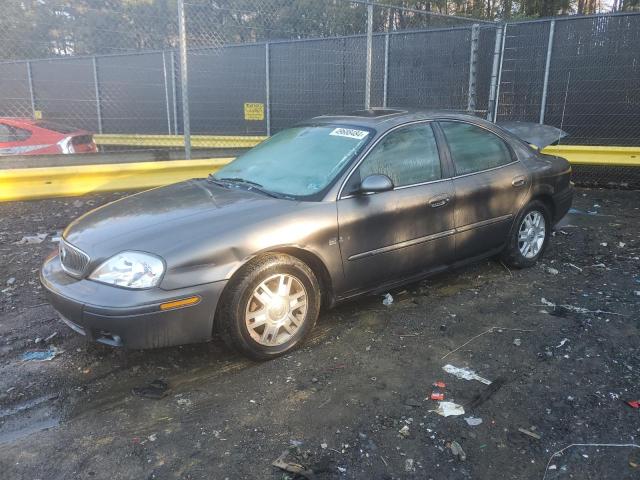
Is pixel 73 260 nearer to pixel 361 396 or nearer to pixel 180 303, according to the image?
pixel 180 303

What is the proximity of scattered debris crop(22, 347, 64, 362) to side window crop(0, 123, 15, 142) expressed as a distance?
7704mm

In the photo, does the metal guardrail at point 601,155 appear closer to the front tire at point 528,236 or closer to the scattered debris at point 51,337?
the front tire at point 528,236

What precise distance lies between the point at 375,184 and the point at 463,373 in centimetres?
141

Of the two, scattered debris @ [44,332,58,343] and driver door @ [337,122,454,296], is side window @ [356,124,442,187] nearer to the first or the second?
driver door @ [337,122,454,296]

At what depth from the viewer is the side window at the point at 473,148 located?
180 inches

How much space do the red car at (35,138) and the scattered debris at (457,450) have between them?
9432mm

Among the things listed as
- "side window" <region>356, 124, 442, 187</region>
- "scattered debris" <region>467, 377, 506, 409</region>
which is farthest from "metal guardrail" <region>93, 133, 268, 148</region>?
"scattered debris" <region>467, 377, 506, 409</region>

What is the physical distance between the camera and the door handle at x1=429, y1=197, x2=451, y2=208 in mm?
4254

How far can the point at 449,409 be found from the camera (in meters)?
3.01

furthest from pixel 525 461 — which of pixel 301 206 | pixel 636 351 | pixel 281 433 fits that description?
pixel 301 206

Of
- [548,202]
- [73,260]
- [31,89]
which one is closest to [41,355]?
[73,260]

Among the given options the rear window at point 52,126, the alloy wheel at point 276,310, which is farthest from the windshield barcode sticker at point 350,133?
the rear window at point 52,126

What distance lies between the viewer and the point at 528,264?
5312mm

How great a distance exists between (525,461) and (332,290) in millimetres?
1693
